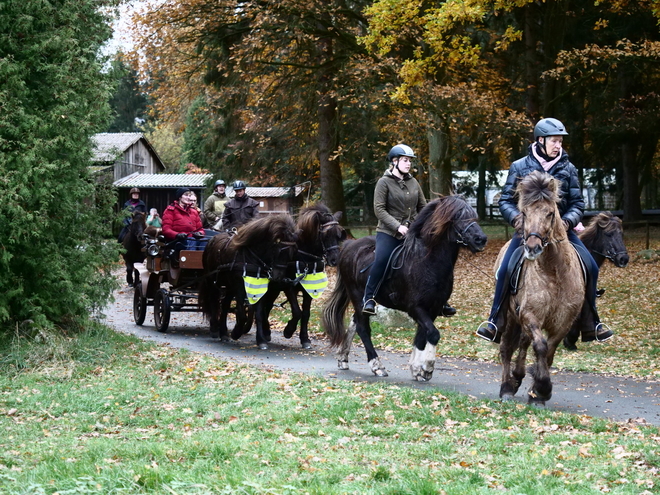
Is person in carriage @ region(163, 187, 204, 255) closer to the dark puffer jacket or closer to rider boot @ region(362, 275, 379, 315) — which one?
rider boot @ region(362, 275, 379, 315)

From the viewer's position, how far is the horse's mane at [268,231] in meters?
14.6

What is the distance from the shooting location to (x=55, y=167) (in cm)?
1189

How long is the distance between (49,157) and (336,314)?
15.1 feet

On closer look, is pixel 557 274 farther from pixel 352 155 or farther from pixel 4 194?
pixel 352 155

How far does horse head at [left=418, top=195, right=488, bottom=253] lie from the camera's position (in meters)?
10.2

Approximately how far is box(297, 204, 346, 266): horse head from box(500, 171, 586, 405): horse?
4.65 m

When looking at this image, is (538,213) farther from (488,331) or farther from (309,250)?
(309,250)

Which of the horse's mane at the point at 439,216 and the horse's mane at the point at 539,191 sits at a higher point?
the horse's mane at the point at 539,191

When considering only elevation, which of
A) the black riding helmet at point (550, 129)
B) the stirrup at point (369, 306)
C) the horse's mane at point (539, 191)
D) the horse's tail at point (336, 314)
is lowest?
the horse's tail at point (336, 314)

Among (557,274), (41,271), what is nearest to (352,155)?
(41,271)

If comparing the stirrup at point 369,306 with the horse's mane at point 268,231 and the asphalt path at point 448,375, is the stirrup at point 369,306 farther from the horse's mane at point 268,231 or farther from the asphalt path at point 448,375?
the horse's mane at point 268,231

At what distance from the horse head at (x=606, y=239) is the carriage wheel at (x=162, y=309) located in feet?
24.9

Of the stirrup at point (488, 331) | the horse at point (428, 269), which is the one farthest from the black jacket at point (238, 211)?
the stirrup at point (488, 331)

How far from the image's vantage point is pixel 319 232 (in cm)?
1404
